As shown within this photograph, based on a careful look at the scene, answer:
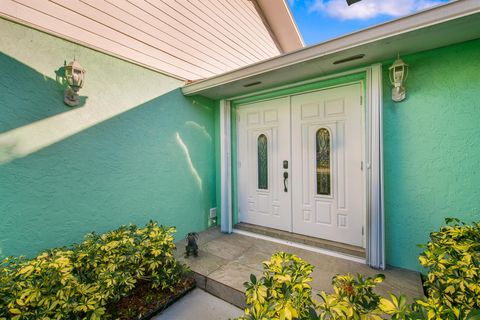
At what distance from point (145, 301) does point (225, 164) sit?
2.21 metres

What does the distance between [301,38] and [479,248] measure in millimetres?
6189

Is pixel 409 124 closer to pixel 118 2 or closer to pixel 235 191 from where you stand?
pixel 235 191

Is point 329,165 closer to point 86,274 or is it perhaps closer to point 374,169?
point 374,169

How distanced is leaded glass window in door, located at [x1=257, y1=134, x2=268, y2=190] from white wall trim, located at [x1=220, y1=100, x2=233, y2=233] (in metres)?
0.52

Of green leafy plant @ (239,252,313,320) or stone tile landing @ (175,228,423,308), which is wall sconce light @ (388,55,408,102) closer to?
stone tile landing @ (175,228,423,308)

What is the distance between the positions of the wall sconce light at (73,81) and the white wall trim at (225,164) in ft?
6.71

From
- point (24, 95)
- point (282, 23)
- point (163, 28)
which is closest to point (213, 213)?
point (24, 95)

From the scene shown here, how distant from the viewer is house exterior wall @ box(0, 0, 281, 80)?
229 centimetres

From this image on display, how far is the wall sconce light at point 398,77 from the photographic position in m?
2.29

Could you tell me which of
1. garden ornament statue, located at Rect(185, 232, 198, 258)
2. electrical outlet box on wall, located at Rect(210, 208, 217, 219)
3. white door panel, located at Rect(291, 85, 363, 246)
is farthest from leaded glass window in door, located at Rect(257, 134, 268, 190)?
garden ornament statue, located at Rect(185, 232, 198, 258)

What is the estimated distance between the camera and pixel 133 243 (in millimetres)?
2246

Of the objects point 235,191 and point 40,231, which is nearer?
point 40,231

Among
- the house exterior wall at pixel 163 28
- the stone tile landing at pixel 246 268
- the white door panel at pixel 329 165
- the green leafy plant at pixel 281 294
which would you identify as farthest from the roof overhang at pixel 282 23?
the green leafy plant at pixel 281 294

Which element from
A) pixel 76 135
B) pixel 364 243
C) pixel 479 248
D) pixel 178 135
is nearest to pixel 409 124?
pixel 479 248
